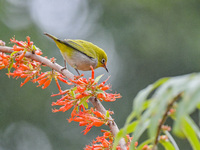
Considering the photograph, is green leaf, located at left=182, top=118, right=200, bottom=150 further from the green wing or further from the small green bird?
the green wing

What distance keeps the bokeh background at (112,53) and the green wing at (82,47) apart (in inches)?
129

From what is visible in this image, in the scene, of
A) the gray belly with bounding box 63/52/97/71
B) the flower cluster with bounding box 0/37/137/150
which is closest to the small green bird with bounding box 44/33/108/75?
the gray belly with bounding box 63/52/97/71

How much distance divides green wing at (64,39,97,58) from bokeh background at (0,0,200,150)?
129 inches

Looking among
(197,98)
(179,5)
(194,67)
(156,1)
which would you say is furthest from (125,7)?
(197,98)

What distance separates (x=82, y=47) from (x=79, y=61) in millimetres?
310

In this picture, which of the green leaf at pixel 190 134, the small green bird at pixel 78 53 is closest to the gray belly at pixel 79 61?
the small green bird at pixel 78 53

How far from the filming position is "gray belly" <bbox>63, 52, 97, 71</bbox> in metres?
3.71

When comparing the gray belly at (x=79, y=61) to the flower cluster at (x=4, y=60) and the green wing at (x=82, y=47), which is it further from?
the flower cluster at (x=4, y=60)

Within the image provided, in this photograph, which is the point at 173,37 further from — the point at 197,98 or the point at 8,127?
the point at 197,98

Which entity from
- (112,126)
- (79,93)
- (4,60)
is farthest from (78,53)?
(112,126)

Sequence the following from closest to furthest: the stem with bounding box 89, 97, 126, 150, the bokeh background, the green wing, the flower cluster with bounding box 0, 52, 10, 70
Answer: the stem with bounding box 89, 97, 126, 150 → the flower cluster with bounding box 0, 52, 10, 70 → the green wing → the bokeh background

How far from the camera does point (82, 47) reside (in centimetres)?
398

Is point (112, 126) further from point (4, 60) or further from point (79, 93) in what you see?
point (4, 60)

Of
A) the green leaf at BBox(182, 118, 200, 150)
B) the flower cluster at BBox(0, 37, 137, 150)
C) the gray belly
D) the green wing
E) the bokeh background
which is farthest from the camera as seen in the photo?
the bokeh background
